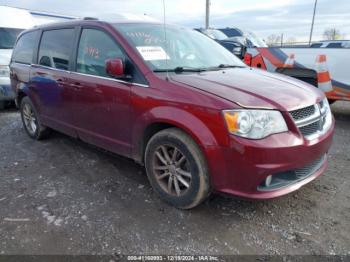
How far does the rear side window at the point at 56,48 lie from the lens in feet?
13.4

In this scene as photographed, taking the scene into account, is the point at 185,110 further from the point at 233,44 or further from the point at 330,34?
the point at 330,34

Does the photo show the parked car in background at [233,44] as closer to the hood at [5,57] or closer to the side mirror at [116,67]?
the side mirror at [116,67]

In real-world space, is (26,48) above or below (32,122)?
above

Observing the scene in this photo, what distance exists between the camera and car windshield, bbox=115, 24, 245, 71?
3.29m

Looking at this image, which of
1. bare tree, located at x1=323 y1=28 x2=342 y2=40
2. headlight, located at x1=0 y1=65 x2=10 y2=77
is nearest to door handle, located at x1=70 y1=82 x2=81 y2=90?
headlight, located at x1=0 y1=65 x2=10 y2=77

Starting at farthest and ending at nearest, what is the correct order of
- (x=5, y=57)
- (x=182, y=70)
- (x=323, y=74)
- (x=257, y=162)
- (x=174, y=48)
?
(x=5, y=57)
(x=323, y=74)
(x=174, y=48)
(x=182, y=70)
(x=257, y=162)

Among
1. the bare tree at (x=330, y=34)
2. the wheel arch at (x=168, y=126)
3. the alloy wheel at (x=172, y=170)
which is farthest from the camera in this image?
the bare tree at (x=330, y=34)

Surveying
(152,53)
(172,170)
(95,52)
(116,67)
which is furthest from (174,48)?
(172,170)

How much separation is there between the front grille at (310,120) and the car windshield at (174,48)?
1137 mm

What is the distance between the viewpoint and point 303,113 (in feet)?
9.32

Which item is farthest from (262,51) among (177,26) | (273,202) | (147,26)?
(273,202)

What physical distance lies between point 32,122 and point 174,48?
9.77 feet

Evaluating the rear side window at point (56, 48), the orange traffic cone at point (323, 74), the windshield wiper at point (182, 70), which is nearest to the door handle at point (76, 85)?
the rear side window at point (56, 48)

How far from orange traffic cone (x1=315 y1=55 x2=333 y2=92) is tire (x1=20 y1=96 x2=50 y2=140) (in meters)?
4.84
